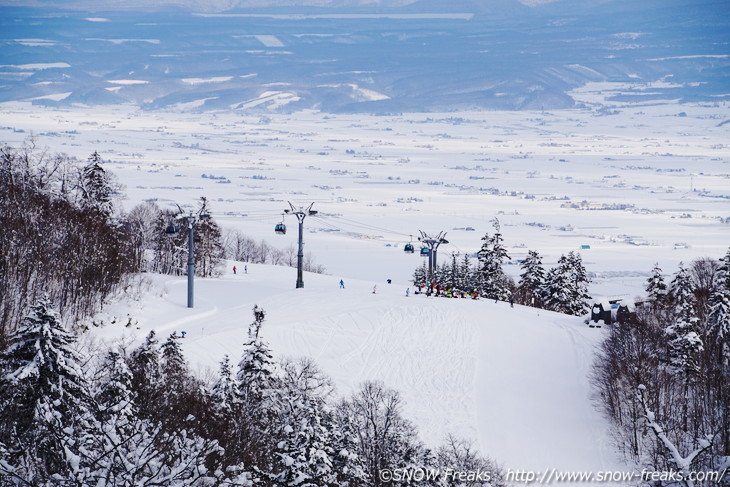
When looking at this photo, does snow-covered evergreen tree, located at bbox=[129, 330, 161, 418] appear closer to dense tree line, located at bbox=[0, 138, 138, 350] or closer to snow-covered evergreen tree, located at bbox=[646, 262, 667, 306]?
dense tree line, located at bbox=[0, 138, 138, 350]

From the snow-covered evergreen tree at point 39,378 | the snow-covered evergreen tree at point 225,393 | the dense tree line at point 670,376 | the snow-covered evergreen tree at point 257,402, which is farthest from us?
the dense tree line at point 670,376

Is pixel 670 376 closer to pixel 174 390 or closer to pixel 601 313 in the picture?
pixel 601 313

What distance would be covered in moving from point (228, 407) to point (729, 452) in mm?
17447

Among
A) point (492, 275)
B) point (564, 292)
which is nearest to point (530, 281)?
point (492, 275)

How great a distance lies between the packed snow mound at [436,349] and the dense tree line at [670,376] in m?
1.22

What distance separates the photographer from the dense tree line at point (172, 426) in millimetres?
15219

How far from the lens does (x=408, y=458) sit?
2620cm

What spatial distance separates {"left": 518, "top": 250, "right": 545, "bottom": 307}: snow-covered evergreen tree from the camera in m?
80.3

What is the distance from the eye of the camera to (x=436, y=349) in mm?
50312

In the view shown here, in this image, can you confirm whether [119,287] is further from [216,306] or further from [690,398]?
[690,398]

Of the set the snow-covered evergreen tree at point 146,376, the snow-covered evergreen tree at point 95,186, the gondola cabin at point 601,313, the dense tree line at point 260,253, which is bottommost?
the snow-covered evergreen tree at point 146,376

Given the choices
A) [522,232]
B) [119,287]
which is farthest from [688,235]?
[119,287]

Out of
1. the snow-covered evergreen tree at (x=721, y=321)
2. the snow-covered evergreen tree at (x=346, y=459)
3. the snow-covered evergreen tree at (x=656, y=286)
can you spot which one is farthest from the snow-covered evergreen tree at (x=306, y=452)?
the snow-covered evergreen tree at (x=656, y=286)

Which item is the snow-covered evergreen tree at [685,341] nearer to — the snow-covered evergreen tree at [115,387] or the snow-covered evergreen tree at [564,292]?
the snow-covered evergreen tree at [115,387]
